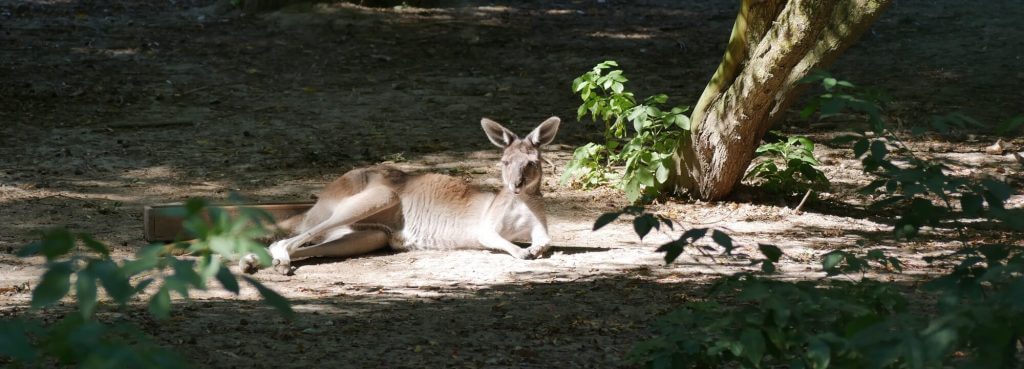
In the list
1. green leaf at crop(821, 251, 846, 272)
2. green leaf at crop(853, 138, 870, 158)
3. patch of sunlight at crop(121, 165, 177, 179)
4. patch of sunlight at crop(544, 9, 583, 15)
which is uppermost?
patch of sunlight at crop(544, 9, 583, 15)

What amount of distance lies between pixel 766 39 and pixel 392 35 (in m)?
6.79

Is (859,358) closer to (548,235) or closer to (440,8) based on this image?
(548,235)

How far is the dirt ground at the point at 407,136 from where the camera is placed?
4.67m

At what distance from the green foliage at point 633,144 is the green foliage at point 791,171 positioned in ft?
2.13

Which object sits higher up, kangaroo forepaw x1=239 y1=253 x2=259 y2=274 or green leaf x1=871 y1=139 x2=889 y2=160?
green leaf x1=871 y1=139 x2=889 y2=160

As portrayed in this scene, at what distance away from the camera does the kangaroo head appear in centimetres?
631

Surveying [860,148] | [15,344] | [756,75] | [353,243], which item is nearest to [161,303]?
[15,344]

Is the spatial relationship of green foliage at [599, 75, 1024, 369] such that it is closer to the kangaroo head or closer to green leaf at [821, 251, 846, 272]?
green leaf at [821, 251, 846, 272]

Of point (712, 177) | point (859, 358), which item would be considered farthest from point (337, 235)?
point (859, 358)

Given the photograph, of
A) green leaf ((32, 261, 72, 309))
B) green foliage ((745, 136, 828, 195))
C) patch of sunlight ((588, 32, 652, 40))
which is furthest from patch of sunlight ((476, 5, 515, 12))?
green leaf ((32, 261, 72, 309))

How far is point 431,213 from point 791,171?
8.10ft

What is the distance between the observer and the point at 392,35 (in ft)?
41.9

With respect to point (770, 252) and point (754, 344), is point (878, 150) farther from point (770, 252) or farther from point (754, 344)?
point (754, 344)

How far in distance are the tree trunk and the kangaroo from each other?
1172mm
